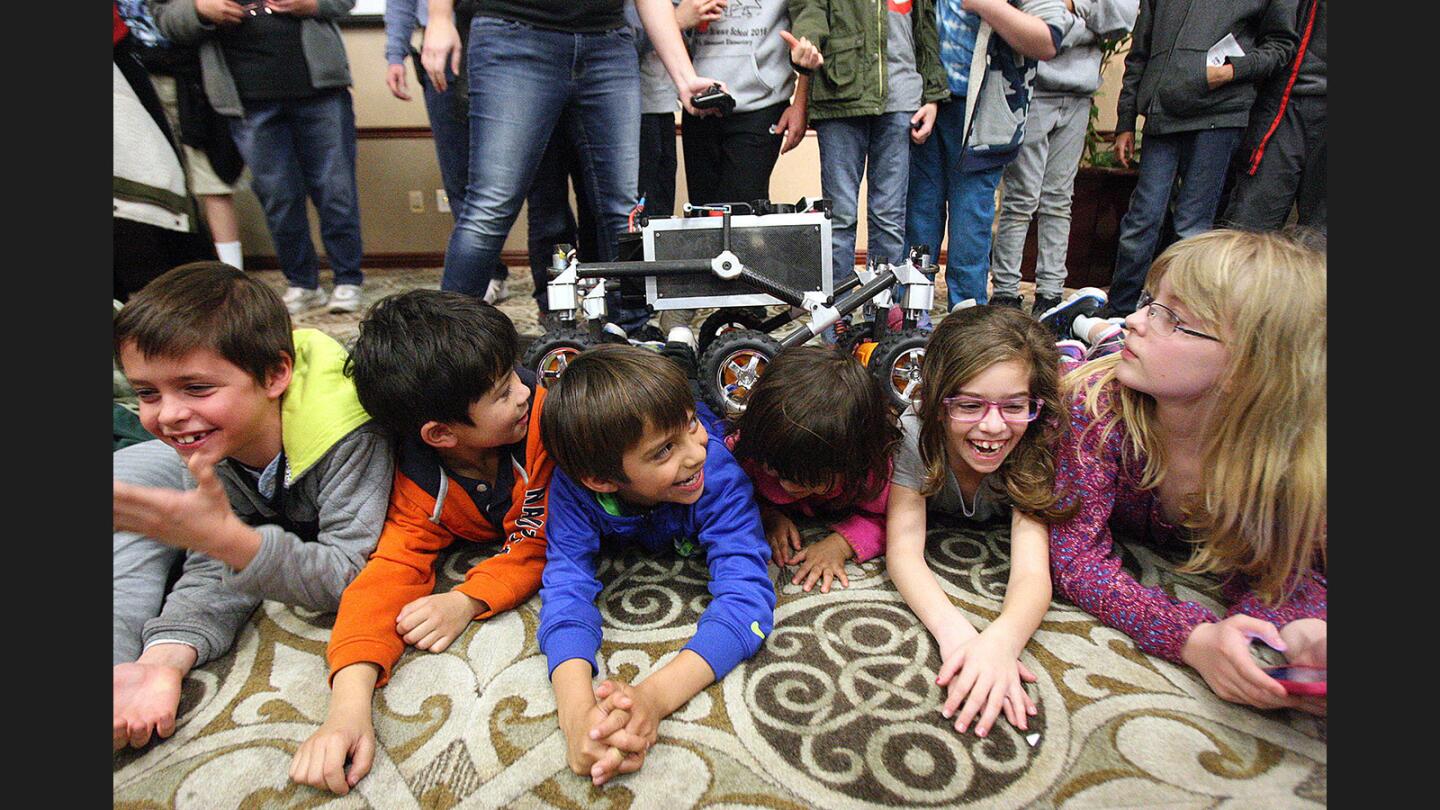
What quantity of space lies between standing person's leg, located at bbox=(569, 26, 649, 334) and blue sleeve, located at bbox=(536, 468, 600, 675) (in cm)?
86

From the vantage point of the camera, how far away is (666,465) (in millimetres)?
939

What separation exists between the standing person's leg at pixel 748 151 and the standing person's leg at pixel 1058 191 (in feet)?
2.89

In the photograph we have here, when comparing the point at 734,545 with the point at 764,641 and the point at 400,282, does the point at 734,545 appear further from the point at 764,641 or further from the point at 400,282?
the point at 400,282

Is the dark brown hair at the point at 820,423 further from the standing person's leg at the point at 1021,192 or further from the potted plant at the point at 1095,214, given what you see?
the potted plant at the point at 1095,214

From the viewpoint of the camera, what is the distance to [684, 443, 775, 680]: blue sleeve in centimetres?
89

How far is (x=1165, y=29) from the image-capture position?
→ 1.97m

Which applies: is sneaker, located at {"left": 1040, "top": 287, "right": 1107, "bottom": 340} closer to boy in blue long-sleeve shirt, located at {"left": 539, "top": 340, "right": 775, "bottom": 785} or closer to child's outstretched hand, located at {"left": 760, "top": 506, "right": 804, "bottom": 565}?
child's outstretched hand, located at {"left": 760, "top": 506, "right": 804, "bottom": 565}

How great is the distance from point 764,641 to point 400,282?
9.11ft

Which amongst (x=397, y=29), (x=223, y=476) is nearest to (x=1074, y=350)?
(x=223, y=476)

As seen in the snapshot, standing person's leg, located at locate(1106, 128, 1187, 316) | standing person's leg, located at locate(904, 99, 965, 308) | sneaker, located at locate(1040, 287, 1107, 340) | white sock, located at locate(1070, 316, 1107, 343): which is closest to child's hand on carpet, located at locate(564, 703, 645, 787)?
white sock, located at locate(1070, 316, 1107, 343)

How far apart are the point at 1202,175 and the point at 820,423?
1.79 m

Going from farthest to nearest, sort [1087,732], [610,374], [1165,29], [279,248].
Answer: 1. [279,248]
2. [1165,29]
3. [610,374]
4. [1087,732]

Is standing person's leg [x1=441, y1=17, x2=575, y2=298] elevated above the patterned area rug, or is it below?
above

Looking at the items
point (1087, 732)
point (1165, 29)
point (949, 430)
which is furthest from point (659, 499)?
point (1165, 29)
